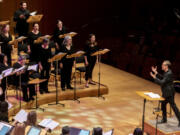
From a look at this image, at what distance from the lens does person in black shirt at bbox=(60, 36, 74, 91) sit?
7.29m

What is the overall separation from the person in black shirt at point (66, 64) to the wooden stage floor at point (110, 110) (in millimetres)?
351

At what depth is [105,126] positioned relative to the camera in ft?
21.2

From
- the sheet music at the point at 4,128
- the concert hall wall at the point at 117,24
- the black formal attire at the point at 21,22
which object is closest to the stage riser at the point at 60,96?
the black formal attire at the point at 21,22

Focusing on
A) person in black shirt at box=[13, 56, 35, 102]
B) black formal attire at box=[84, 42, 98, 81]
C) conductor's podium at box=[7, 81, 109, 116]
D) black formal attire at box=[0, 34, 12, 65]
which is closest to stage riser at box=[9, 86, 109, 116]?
conductor's podium at box=[7, 81, 109, 116]

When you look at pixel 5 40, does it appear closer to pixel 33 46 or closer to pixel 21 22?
pixel 33 46

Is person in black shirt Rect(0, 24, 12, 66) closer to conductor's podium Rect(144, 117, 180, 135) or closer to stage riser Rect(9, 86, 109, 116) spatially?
stage riser Rect(9, 86, 109, 116)

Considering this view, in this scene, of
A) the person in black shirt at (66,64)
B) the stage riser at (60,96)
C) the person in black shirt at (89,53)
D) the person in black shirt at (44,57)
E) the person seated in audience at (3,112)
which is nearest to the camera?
the person seated in audience at (3,112)

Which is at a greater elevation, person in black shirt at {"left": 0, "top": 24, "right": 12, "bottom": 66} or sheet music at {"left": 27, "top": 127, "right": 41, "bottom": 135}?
person in black shirt at {"left": 0, "top": 24, "right": 12, "bottom": 66}

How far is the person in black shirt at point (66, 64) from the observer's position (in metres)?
7.29

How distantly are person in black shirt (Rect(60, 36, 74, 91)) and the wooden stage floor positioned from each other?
0.35m

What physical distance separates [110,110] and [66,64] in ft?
4.17

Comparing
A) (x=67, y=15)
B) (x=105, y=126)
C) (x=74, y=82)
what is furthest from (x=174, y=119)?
(x=67, y=15)

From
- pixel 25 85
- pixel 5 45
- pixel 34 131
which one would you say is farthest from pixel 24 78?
pixel 34 131

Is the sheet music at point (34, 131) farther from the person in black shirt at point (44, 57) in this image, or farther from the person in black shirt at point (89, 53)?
the person in black shirt at point (89, 53)
